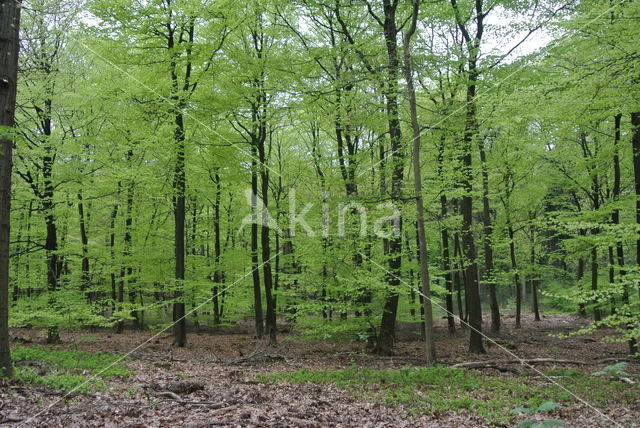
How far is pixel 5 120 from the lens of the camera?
6555 millimetres

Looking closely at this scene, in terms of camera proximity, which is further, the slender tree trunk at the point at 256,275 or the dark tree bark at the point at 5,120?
the slender tree trunk at the point at 256,275

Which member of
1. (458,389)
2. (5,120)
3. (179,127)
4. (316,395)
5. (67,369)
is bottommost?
(458,389)

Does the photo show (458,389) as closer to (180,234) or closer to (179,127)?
(180,234)

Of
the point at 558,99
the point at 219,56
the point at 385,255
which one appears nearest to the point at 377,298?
the point at 385,255

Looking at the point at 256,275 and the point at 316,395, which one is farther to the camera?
the point at 256,275

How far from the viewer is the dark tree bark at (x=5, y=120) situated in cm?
656

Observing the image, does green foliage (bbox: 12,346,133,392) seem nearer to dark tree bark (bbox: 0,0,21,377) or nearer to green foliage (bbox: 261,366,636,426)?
dark tree bark (bbox: 0,0,21,377)

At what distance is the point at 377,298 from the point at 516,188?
37.7 ft

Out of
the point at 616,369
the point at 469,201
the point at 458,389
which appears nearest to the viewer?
the point at 616,369

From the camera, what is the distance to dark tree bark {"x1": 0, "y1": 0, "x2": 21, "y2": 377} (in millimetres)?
6562

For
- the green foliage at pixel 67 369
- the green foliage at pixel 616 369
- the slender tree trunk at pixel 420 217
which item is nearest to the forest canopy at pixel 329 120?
the slender tree trunk at pixel 420 217

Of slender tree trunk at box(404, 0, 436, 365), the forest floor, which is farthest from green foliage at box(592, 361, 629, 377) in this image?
slender tree trunk at box(404, 0, 436, 365)

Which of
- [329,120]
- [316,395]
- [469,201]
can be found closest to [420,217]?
[469,201]

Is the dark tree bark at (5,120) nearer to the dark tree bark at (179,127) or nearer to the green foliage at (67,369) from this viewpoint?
the green foliage at (67,369)
